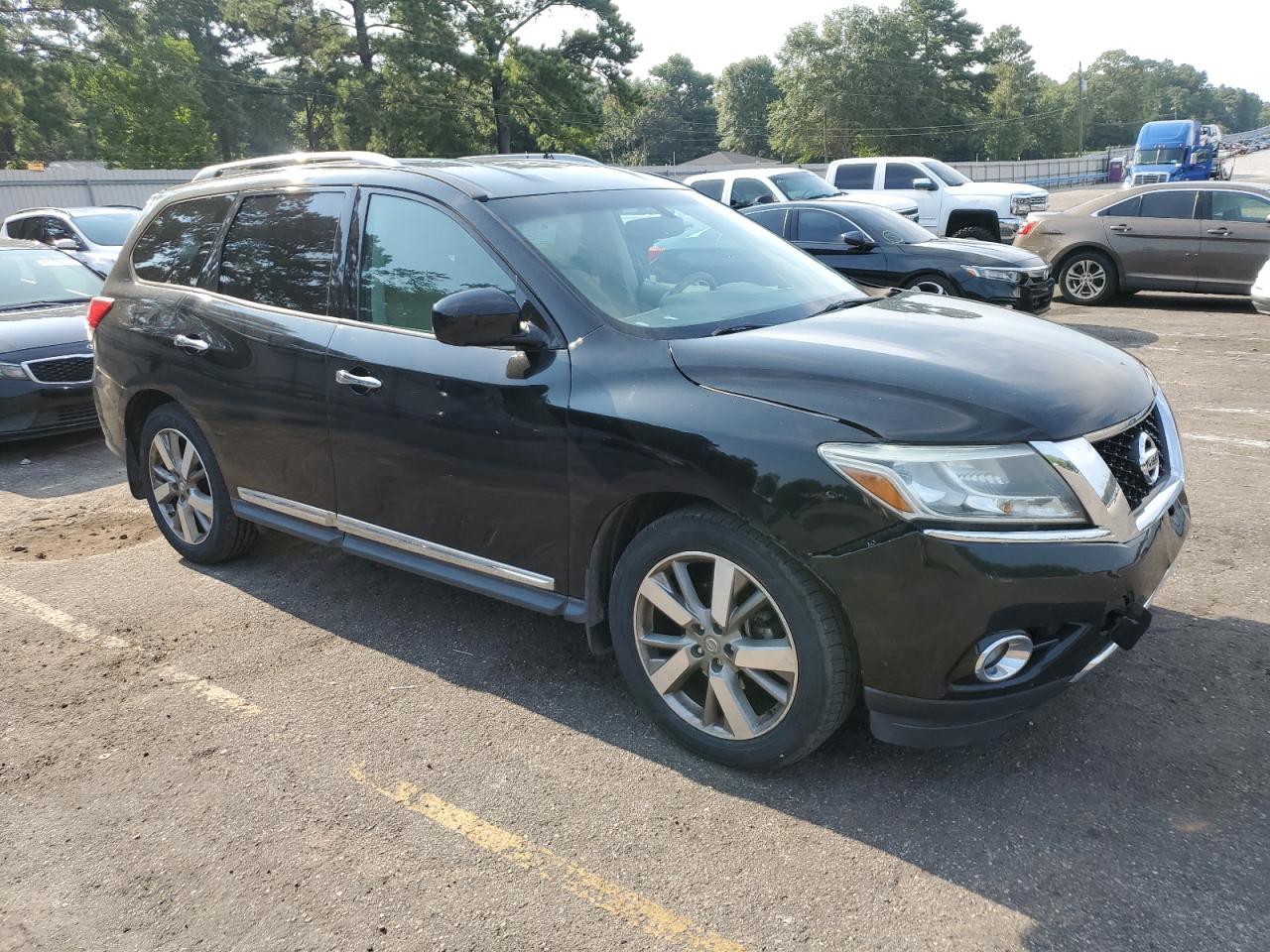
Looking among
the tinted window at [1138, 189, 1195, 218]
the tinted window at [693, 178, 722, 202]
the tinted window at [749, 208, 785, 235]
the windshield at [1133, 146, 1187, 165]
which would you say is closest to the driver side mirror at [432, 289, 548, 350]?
the tinted window at [749, 208, 785, 235]

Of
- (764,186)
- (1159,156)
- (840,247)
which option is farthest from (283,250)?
(1159,156)

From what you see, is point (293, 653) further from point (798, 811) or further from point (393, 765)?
point (798, 811)

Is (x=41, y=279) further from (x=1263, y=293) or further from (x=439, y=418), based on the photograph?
(x=1263, y=293)

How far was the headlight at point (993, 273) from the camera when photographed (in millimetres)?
10633

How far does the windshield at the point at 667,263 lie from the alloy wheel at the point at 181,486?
7.39 feet

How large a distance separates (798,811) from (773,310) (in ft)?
5.61

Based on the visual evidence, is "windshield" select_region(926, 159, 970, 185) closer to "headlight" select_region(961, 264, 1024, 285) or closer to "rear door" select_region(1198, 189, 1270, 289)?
"rear door" select_region(1198, 189, 1270, 289)

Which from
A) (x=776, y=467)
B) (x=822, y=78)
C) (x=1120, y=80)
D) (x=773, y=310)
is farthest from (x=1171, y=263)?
(x=1120, y=80)

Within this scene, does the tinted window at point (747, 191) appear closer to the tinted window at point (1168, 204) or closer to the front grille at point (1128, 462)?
the tinted window at point (1168, 204)

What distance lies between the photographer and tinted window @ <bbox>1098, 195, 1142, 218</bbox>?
42.1 feet

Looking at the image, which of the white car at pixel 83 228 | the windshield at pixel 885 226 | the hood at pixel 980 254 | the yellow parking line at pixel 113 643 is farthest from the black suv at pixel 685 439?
the white car at pixel 83 228

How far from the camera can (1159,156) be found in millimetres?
37500

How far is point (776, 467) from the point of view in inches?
109

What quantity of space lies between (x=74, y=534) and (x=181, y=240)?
79.3 inches
